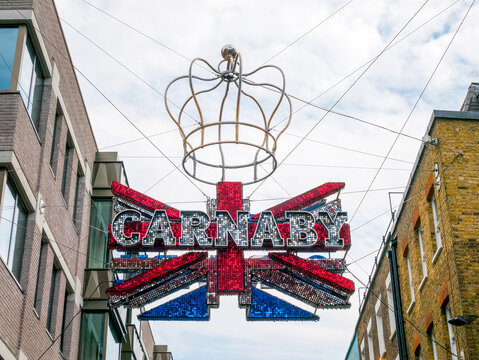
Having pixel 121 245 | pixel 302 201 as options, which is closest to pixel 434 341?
pixel 302 201

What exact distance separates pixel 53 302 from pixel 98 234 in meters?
→ 5.56

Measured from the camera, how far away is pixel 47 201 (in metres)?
23.1

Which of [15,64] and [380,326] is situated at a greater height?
[15,64]

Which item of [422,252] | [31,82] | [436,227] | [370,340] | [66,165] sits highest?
[31,82]

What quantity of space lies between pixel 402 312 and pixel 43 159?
13.8 m

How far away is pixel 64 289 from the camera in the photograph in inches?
984

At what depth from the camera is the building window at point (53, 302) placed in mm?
23891

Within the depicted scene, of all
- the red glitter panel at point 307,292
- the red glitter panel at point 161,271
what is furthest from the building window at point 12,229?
the red glitter panel at point 307,292

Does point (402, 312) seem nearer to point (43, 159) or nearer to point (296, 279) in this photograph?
point (296, 279)

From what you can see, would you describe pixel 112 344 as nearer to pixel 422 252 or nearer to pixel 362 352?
pixel 422 252

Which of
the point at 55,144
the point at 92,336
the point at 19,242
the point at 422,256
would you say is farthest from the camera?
the point at 92,336

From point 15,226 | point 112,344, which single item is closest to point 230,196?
point 15,226

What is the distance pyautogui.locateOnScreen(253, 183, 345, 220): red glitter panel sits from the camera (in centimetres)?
2088

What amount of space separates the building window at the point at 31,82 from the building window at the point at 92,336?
24.8 ft
